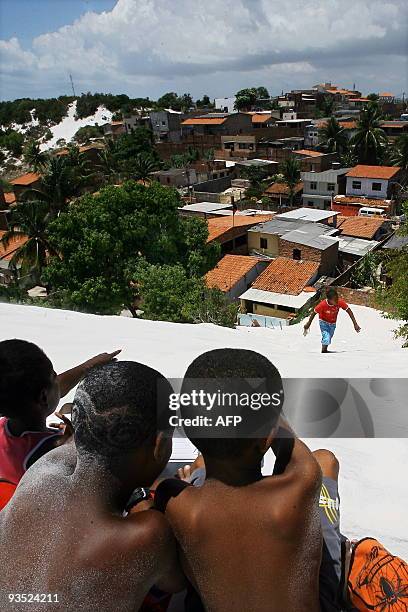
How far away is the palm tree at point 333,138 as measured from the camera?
46344 millimetres

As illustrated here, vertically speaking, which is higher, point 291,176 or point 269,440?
point 269,440

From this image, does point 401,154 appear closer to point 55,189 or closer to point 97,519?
point 55,189

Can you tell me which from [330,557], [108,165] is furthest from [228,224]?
[330,557]

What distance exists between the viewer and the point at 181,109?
240 feet

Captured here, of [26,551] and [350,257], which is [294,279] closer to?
[350,257]

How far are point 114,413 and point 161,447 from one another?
0.75 feet

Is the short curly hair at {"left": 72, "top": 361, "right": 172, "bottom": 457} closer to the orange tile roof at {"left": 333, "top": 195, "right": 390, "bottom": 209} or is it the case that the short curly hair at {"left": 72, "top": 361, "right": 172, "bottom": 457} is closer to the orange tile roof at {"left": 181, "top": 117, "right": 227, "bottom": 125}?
the orange tile roof at {"left": 333, "top": 195, "right": 390, "bottom": 209}

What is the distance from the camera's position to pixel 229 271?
74.9 ft

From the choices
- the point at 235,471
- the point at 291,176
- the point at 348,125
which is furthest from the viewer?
the point at 348,125

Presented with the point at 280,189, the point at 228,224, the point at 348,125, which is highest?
the point at 348,125

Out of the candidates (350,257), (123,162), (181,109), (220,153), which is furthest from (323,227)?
(181,109)

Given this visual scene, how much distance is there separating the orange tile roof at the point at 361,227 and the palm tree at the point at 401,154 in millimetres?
13865

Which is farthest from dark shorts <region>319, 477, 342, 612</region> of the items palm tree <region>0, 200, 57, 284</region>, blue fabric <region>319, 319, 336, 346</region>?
palm tree <region>0, 200, 57, 284</region>

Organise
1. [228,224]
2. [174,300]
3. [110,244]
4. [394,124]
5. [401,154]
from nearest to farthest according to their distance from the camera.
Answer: [174,300], [110,244], [228,224], [401,154], [394,124]
